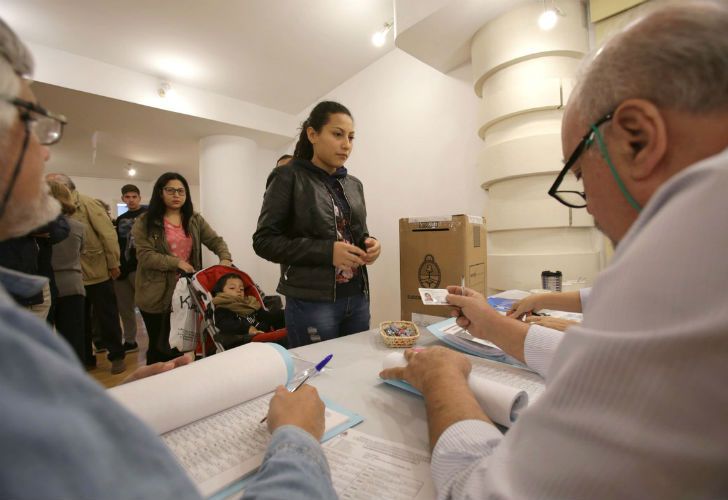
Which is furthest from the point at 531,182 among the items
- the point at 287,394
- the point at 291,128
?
the point at 291,128

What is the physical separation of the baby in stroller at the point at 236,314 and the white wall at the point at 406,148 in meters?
1.12

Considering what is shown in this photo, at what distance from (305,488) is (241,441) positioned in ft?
0.78

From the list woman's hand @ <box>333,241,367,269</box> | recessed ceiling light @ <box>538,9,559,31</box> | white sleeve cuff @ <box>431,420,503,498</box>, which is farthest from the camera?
recessed ceiling light @ <box>538,9,559,31</box>

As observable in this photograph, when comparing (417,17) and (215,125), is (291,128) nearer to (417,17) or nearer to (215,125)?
(215,125)

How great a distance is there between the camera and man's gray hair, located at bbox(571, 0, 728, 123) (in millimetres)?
365

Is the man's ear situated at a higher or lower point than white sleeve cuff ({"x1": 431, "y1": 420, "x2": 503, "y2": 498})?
higher

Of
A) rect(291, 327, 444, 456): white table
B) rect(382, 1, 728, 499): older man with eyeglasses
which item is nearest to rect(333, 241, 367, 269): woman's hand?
rect(291, 327, 444, 456): white table

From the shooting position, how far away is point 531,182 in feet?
6.34

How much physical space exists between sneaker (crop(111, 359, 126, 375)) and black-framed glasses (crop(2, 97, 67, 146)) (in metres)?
3.07

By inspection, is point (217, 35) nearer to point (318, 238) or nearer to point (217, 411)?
point (318, 238)

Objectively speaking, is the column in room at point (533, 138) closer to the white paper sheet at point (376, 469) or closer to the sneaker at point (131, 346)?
the white paper sheet at point (376, 469)

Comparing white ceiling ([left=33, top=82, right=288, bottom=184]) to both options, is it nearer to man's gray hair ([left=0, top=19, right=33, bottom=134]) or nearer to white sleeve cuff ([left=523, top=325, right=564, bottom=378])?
man's gray hair ([left=0, top=19, right=33, bottom=134])

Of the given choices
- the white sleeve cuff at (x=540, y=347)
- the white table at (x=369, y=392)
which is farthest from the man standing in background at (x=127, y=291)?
the white sleeve cuff at (x=540, y=347)

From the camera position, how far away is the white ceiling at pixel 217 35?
2.33 meters
